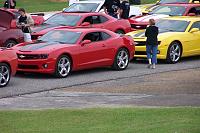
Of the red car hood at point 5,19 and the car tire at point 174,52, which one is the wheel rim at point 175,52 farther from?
the red car hood at point 5,19

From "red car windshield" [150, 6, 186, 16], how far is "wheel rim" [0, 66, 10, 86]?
12193 mm

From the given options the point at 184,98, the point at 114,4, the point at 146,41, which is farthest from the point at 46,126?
the point at 114,4

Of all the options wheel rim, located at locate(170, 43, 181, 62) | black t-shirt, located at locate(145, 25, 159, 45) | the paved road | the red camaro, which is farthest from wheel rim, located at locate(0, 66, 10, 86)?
wheel rim, located at locate(170, 43, 181, 62)

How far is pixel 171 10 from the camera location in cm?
2555

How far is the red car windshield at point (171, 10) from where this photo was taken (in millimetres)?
25125

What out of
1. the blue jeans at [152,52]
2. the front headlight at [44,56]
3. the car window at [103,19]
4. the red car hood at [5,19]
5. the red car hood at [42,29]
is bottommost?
Result: the blue jeans at [152,52]

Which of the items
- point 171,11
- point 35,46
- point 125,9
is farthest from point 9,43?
point 171,11

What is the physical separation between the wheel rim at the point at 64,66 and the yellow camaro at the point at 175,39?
3.87 meters

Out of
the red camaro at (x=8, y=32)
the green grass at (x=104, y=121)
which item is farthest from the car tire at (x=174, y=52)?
the green grass at (x=104, y=121)

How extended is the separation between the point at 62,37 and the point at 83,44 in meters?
0.76

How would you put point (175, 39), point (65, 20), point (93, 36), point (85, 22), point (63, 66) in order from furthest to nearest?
point (65, 20)
point (85, 22)
point (175, 39)
point (93, 36)
point (63, 66)

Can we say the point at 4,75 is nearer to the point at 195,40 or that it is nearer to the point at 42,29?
the point at 42,29

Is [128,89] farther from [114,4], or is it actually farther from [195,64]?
[114,4]

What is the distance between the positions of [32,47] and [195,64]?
5721 mm
